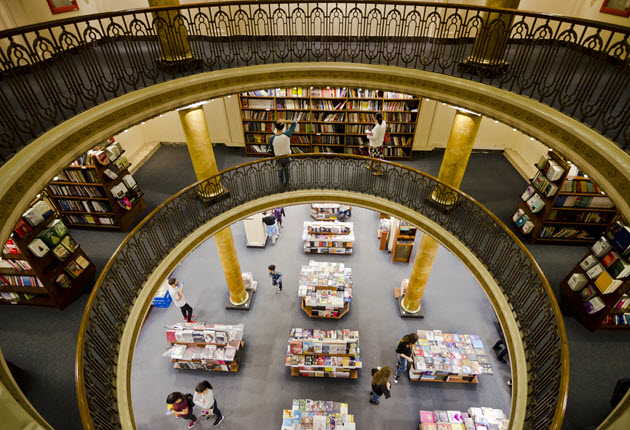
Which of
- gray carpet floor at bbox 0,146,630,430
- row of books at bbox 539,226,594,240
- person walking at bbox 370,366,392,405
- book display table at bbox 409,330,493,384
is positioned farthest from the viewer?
book display table at bbox 409,330,493,384

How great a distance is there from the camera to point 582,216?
6570 mm

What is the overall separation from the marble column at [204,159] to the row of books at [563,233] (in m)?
6.82

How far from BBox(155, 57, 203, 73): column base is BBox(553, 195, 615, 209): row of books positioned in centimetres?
738

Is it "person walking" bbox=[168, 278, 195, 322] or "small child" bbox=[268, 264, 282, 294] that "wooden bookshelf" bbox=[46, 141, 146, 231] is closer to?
"person walking" bbox=[168, 278, 195, 322]

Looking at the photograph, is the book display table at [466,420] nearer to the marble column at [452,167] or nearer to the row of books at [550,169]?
the marble column at [452,167]

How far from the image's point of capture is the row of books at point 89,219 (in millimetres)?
7266

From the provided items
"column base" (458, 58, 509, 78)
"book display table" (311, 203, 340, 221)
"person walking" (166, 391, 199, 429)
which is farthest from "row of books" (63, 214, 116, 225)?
"column base" (458, 58, 509, 78)

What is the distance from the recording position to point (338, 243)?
10.7 meters

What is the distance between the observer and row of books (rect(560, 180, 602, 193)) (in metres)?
6.12

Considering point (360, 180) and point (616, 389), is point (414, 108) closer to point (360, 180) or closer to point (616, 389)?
point (360, 180)

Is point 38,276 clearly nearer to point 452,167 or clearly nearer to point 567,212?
point 452,167

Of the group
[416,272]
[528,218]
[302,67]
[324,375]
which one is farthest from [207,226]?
[528,218]

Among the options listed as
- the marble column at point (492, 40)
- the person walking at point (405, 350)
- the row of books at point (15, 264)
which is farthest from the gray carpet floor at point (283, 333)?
the marble column at point (492, 40)

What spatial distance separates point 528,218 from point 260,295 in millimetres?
7095
